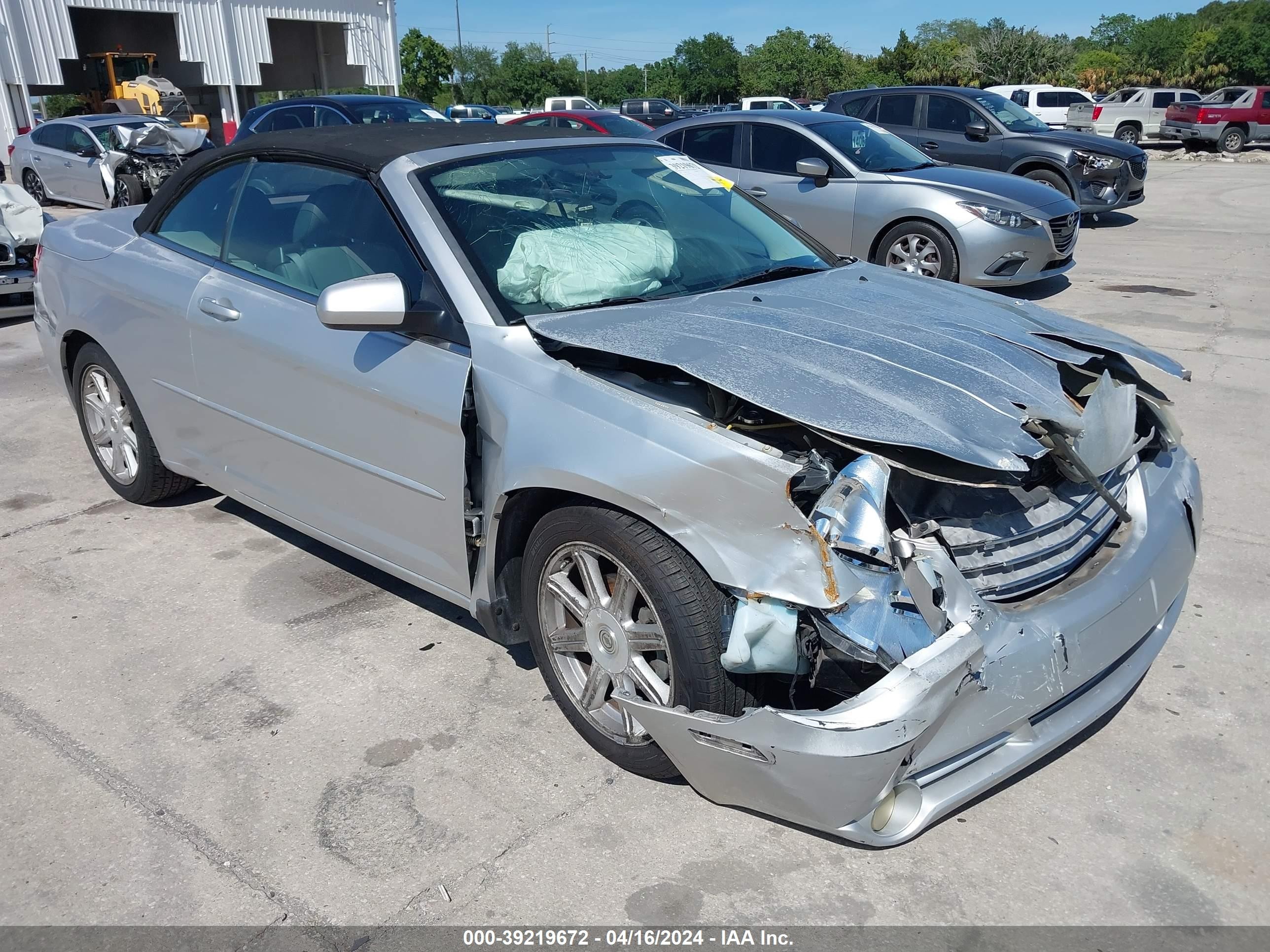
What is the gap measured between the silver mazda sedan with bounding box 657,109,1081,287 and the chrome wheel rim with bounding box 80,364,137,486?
568cm

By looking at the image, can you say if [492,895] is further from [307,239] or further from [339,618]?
[307,239]

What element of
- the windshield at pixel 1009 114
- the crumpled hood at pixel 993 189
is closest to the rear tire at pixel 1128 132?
the windshield at pixel 1009 114

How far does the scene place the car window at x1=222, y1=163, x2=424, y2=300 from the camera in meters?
3.31

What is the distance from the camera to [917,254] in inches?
345

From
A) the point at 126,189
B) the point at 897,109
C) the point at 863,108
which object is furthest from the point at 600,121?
the point at 126,189

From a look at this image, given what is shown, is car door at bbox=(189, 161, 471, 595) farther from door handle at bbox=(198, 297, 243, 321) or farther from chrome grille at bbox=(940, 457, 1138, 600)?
chrome grille at bbox=(940, 457, 1138, 600)

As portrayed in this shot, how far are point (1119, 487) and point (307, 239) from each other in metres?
2.82

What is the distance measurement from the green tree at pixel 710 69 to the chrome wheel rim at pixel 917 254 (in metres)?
85.2

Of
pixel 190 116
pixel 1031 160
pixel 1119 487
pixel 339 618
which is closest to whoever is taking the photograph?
pixel 1119 487

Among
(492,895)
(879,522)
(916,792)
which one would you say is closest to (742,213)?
(879,522)

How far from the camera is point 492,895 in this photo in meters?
2.48

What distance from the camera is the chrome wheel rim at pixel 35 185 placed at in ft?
56.0

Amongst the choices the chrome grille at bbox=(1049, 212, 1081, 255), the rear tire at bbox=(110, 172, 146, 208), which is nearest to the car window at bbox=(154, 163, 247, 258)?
the chrome grille at bbox=(1049, 212, 1081, 255)

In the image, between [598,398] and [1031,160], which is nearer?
[598,398]
